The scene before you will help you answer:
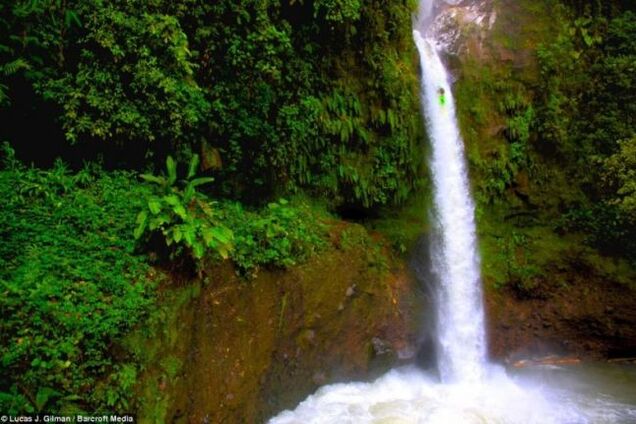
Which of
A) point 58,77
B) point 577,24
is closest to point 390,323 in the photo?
point 58,77

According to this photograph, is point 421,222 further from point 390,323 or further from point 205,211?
point 205,211

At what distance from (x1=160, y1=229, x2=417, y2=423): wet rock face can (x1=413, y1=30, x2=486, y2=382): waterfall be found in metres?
0.93

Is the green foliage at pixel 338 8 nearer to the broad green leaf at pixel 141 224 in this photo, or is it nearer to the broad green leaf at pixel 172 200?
the broad green leaf at pixel 172 200

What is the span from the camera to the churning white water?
6.80 m

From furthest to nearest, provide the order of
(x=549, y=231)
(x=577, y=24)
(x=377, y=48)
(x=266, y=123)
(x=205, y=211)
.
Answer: (x=577, y=24)
(x=549, y=231)
(x=377, y=48)
(x=266, y=123)
(x=205, y=211)

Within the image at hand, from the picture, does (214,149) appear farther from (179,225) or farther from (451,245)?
(451,245)

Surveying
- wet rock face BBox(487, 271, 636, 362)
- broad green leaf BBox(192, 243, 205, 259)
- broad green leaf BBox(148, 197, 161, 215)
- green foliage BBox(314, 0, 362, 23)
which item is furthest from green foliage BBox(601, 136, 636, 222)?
broad green leaf BBox(148, 197, 161, 215)

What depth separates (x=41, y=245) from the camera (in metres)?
4.47

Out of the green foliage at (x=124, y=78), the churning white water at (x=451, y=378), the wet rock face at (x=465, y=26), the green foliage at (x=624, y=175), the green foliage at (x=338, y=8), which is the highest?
the wet rock face at (x=465, y=26)

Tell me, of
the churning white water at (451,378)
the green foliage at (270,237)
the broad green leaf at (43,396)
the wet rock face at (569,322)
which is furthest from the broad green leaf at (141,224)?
the wet rock face at (569,322)

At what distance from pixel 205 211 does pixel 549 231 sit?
8974 millimetres

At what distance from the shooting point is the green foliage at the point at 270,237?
5.88 m

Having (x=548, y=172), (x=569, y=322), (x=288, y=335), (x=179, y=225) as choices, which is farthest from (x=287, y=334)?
(x=548, y=172)

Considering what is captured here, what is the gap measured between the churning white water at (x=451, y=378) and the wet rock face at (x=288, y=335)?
42 cm
